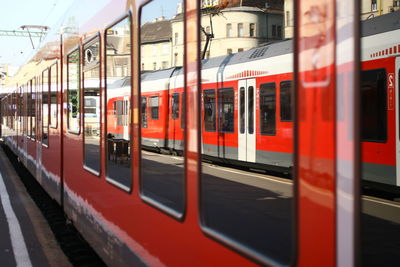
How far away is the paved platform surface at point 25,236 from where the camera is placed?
624 centimetres

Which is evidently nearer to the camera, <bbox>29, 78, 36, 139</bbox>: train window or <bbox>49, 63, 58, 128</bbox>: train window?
<bbox>49, 63, 58, 128</bbox>: train window

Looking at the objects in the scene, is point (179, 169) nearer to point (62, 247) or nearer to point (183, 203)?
point (183, 203)

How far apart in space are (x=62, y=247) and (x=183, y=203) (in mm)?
4517

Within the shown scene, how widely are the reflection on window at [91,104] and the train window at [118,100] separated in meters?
Answer: 0.36

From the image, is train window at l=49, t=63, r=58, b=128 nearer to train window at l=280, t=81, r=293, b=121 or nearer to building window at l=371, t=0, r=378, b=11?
building window at l=371, t=0, r=378, b=11

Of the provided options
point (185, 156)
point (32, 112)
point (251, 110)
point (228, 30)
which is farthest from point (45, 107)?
point (228, 30)

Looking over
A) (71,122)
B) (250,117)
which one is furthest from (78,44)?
(250,117)

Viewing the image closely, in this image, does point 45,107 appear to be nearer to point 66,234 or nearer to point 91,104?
point 66,234

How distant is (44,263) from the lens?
6.12 m

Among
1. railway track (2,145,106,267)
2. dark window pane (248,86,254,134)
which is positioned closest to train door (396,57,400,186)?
dark window pane (248,86,254,134)

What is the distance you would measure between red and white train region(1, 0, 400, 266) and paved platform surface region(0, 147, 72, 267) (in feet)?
1.80

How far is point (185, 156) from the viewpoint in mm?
2768

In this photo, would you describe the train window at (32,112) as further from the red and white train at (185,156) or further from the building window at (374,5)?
the building window at (374,5)

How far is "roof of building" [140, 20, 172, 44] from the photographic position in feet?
9.77
